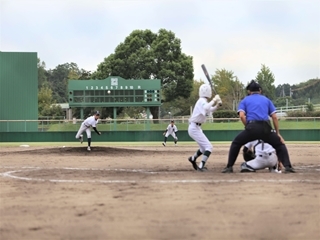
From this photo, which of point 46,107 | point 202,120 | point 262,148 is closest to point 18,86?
point 46,107

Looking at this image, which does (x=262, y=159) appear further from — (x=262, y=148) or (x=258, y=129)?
(x=258, y=129)

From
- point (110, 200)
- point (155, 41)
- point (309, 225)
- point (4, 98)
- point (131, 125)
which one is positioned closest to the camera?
point (309, 225)

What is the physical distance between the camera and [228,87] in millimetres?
68000

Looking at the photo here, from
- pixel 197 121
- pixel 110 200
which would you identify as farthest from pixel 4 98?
pixel 110 200

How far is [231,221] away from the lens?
204 inches

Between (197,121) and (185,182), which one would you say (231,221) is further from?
(197,121)

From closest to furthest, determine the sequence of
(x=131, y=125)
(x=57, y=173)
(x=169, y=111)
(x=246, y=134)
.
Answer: (x=246, y=134) → (x=57, y=173) → (x=131, y=125) → (x=169, y=111)

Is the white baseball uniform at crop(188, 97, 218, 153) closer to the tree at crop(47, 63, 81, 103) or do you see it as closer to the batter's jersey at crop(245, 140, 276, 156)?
the batter's jersey at crop(245, 140, 276, 156)

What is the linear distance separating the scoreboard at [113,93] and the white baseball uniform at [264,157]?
30614 millimetres

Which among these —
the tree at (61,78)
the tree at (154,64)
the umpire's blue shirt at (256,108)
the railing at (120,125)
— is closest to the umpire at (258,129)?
the umpire's blue shirt at (256,108)

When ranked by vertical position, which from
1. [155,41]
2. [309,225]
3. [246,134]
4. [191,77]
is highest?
[155,41]

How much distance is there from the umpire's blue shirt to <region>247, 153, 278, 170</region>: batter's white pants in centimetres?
83

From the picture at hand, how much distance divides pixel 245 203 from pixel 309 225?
119 cm

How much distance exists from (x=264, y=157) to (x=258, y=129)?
0.73m
